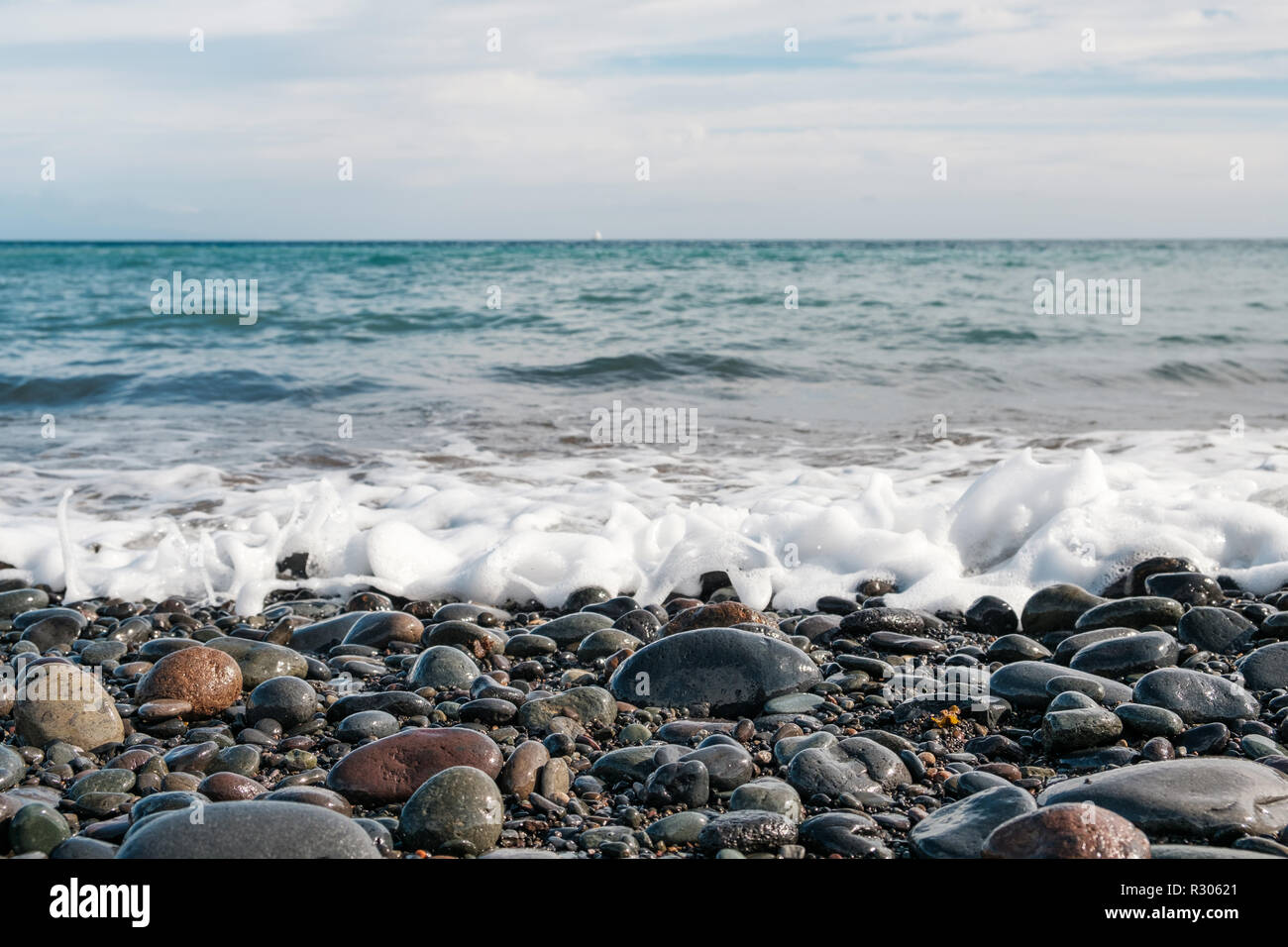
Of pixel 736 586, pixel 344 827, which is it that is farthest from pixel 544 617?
pixel 344 827

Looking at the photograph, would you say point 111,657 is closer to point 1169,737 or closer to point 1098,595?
point 1169,737

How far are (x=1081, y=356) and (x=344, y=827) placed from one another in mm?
12475

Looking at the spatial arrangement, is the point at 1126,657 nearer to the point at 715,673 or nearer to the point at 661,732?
the point at 715,673

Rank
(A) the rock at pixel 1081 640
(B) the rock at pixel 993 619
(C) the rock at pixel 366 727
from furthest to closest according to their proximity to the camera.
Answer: (B) the rock at pixel 993 619 → (A) the rock at pixel 1081 640 → (C) the rock at pixel 366 727

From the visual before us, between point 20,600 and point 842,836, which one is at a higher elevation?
point 20,600

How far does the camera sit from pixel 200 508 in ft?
18.6

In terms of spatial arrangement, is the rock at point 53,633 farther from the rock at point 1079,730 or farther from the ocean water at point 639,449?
the rock at point 1079,730

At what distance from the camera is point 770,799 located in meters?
2.36

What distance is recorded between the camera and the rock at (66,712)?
9.16 feet

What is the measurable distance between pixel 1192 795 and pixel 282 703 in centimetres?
246

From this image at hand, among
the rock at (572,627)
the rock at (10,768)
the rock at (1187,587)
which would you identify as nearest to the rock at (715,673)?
the rock at (572,627)

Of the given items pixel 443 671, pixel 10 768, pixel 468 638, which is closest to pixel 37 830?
pixel 10 768

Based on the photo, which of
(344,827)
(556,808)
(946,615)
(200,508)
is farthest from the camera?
(200,508)

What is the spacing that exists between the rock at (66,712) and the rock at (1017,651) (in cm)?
283
